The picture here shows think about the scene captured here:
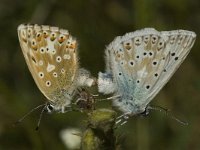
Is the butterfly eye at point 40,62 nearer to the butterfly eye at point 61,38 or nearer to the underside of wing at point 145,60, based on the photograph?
the butterfly eye at point 61,38

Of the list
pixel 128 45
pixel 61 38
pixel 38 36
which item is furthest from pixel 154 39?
pixel 38 36

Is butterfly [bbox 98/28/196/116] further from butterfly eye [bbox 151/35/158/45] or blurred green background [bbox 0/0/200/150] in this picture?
blurred green background [bbox 0/0/200/150]

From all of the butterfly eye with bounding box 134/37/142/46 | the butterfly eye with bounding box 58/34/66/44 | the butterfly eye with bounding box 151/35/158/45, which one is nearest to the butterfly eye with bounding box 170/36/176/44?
the butterfly eye with bounding box 151/35/158/45

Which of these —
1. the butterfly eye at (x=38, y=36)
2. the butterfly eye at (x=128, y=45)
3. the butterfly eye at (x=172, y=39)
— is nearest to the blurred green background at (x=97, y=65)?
the butterfly eye at (x=38, y=36)

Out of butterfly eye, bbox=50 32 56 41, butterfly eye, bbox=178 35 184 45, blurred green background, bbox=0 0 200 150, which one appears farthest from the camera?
blurred green background, bbox=0 0 200 150

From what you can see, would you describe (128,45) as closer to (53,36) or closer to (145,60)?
(145,60)

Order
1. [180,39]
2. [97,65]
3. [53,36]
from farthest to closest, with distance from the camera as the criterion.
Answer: [97,65] < [53,36] < [180,39]

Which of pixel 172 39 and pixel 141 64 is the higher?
pixel 172 39
